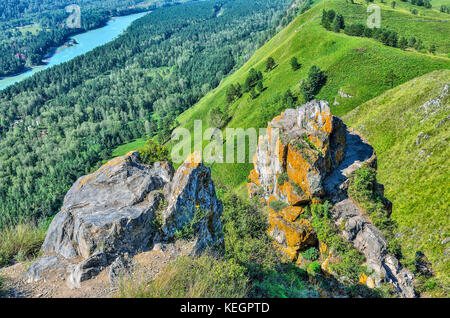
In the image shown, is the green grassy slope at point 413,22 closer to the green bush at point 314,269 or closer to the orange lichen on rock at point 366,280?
the green bush at point 314,269

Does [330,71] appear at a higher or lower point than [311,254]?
higher

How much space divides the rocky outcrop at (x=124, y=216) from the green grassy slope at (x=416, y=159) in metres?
20.2

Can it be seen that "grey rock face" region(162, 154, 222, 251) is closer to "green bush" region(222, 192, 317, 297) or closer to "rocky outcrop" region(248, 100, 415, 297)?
"green bush" region(222, 192, 317, 297)

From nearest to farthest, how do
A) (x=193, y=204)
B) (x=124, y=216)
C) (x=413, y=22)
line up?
(x=124, y=216) → (x=193, y=204) → (x=413, y=22)

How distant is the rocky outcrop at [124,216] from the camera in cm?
1141

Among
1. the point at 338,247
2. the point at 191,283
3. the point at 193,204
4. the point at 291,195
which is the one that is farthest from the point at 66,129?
the point at 191,283

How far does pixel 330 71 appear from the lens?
227ft

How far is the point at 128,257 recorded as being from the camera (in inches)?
448

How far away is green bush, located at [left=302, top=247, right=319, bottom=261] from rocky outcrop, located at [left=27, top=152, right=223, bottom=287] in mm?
13779

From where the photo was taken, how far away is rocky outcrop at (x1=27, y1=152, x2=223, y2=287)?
11414mm

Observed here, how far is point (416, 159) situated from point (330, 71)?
44.1 meters

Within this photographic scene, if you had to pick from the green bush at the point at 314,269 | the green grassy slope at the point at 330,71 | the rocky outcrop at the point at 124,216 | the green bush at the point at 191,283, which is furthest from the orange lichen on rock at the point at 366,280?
the green grassy slope at the point at 330,71

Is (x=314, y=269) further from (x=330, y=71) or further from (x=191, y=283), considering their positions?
(x=330, y=71)

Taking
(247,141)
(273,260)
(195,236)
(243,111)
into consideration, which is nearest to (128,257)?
(195,236)
